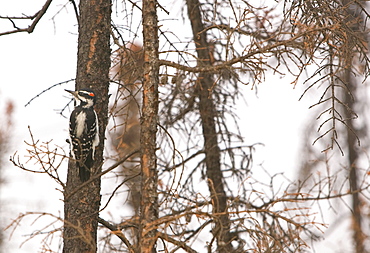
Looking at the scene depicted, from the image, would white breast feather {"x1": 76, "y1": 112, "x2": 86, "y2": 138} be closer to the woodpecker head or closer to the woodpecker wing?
the woodpecker wing

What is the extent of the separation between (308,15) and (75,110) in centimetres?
280

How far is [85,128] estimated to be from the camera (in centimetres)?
595

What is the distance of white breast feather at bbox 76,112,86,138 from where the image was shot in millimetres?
5980

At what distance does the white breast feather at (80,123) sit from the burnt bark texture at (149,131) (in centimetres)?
142

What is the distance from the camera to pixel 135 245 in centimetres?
432

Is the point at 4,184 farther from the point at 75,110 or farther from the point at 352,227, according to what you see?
the point at 75,110

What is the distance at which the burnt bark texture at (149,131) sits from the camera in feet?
14.4

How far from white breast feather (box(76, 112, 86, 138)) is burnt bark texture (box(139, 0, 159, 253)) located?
1420mm

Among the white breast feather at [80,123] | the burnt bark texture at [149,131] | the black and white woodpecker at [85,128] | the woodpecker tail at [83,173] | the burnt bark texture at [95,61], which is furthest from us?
the white breast feather at [80,123]

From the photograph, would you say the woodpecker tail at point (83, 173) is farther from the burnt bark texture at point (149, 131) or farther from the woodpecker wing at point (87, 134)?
the burnt bark texture at point (149, 131)

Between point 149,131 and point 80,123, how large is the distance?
5.48 feet

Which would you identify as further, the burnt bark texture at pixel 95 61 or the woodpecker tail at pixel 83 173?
the burnt bark texture at pixel 95 61

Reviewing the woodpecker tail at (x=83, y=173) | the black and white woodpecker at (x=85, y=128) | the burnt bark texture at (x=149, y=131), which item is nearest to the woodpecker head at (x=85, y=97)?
the black and white woodpecker at (x=85, y=128)

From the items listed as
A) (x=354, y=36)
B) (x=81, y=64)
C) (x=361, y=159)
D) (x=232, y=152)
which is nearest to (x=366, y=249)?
(x=361, y=159)
